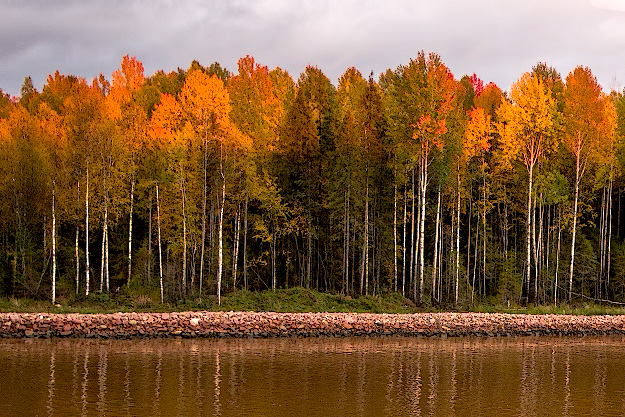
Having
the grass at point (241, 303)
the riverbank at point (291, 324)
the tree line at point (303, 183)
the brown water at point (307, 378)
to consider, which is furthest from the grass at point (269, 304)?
the brown water at point (307, 378)

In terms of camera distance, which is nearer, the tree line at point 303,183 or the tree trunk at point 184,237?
the tree trunk at point 184,237

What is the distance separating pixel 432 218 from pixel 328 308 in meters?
12.1

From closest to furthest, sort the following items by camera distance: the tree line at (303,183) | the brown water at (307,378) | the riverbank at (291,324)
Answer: the brown water at (307,378) → the riverbank at (291,324) → the tree line at (303,183)

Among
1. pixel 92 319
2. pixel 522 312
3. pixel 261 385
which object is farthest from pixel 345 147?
pixel 261 385

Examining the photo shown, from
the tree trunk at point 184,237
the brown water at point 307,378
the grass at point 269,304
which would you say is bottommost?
the brown water at point 307,378

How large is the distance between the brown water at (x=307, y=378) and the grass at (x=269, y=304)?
16.6 ft

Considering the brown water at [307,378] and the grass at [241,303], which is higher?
the grass at [241,303]

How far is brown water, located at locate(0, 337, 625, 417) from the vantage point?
14930 mm

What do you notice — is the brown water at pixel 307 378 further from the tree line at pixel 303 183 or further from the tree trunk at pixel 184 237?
the tree line at pixel 303 183

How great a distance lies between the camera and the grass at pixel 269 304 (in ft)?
100

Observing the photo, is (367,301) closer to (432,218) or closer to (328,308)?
(328,308)

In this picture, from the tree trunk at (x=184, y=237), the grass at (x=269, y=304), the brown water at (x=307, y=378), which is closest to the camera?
the brown water at (x=307, y=378)

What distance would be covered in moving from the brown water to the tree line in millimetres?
8788

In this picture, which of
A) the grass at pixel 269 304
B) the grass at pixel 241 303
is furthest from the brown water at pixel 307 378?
the grass at pixel 269 304
